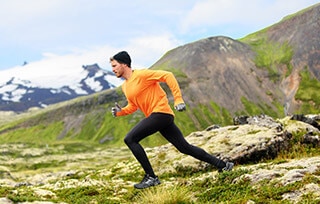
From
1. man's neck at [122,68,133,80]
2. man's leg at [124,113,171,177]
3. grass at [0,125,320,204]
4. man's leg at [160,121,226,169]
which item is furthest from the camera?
man's leg at [160,121,226,169]

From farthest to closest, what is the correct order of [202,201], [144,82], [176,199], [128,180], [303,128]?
[303,128] → [128,180] → [144,82] → [202,201] → [176,199]

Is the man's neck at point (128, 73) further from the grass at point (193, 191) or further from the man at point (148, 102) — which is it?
the grass at point (193, 191)

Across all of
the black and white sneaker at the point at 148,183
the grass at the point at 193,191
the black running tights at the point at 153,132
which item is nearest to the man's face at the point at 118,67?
the black running tights at the point at 153,132

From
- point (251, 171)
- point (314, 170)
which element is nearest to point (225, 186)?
point (251, 171)

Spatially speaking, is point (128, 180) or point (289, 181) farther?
point (128, 180)

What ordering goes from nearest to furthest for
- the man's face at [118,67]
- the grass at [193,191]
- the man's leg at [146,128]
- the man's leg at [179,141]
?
the grass at [193,191]
the man's leg at [146,128]
the man's face at [118,67]
the man's leg at [179,141]

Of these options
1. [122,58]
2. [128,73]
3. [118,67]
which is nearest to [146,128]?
[128,73]

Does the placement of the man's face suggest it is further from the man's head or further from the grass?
the grass

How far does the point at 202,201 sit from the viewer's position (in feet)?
33.1

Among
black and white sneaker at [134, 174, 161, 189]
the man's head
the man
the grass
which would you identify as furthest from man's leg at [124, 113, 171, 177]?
the man's head

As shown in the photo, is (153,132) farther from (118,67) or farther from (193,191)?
(118,67)

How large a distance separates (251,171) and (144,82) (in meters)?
4.62

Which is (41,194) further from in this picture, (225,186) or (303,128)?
(303,128)

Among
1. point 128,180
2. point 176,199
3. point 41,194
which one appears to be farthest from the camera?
point 128,180
